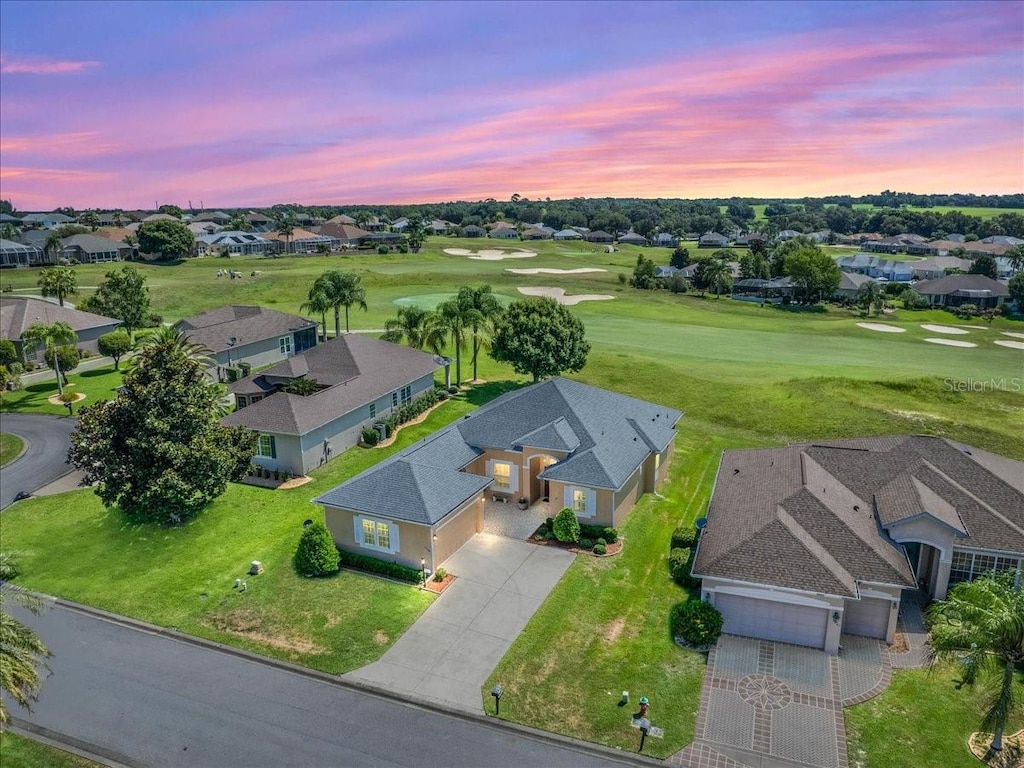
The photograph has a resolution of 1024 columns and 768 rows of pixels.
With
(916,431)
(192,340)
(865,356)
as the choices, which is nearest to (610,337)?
(865,356)

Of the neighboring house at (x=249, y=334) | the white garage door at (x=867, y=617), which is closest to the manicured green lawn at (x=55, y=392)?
the neighboring house at (x=249, y=334)

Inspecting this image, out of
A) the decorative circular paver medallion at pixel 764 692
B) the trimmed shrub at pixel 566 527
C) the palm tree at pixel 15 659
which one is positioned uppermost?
the palm tree at pixel 15 659

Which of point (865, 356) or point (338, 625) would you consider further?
point (865, 356)

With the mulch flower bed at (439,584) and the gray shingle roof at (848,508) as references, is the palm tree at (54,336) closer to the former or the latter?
the mulch flower bed at (439,584)

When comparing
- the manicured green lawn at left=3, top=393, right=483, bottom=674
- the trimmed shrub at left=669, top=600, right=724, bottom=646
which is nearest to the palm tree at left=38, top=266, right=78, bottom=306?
the manicured green lawn at left=3, top=393, right=483, bottom=674

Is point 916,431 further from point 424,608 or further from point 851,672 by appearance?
point 424,608

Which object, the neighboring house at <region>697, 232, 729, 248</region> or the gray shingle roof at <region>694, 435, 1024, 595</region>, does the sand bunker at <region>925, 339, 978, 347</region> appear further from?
the neighboring house at <region>697, 232, 729, 248</region>
